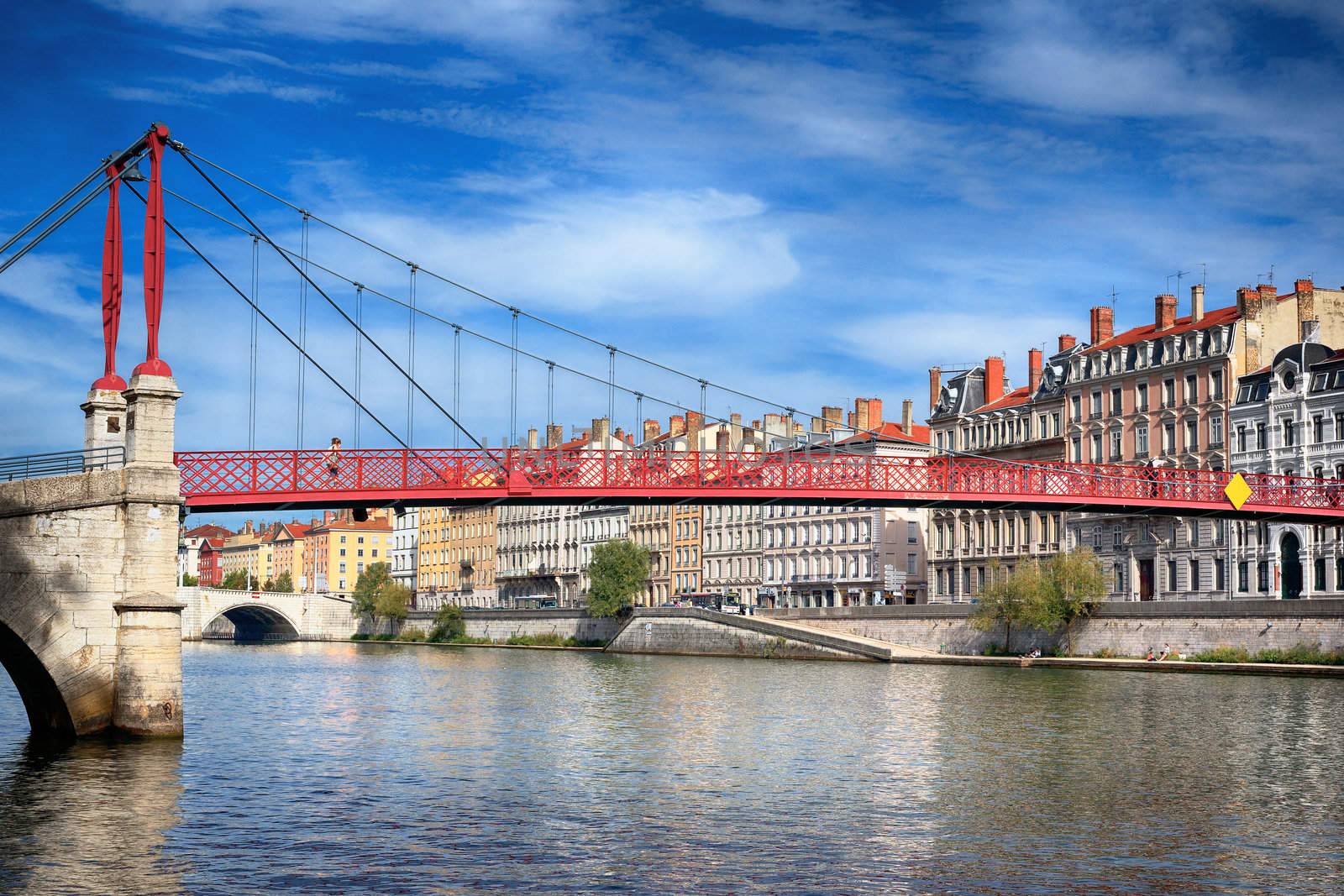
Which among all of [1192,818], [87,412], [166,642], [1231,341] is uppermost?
[1231,341]

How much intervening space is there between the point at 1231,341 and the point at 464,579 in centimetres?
9406

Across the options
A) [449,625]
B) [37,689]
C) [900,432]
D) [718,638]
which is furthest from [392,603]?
[37,689]

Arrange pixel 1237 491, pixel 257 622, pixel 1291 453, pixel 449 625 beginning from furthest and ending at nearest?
pixel 257 622 → pixel 449 625 → pixel 1291 453 → pixel 1237 491

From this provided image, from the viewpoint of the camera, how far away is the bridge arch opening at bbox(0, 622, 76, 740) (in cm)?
2845

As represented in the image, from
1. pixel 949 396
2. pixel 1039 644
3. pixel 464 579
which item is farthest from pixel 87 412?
pixel 464 579

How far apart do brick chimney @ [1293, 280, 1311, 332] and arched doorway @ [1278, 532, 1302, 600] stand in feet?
35.6

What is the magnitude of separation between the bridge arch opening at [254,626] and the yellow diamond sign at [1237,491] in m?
103

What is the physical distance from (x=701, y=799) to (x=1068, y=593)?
47.5 meters

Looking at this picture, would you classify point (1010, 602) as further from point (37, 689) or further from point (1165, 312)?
point (37, 689)

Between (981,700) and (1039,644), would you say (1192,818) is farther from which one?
(1039,644)

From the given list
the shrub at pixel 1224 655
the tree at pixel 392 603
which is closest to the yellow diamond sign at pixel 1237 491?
the shrub at pixel 1224 655

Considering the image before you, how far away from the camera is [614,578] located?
104375 millimetres

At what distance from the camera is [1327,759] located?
3195 cm

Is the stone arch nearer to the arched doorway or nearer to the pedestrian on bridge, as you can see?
the arched doorway
